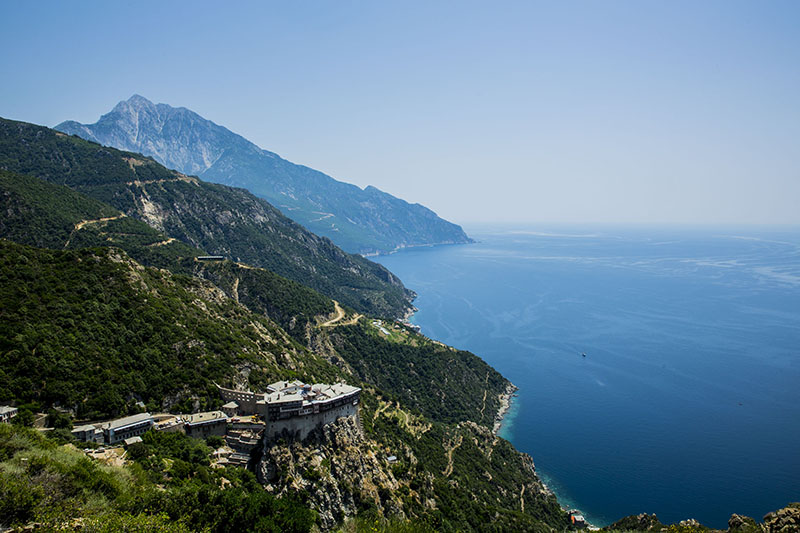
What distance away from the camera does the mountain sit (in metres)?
129

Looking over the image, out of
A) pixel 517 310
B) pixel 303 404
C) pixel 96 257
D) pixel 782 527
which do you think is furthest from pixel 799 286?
pixel 96 257

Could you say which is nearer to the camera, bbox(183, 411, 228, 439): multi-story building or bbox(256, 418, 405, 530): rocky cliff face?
bbox(256, 418, 405, 530): rocky cliff face

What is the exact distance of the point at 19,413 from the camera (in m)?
31.8

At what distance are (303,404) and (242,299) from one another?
62.6 m

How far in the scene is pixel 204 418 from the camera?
124 feet

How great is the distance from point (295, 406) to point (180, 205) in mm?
123514

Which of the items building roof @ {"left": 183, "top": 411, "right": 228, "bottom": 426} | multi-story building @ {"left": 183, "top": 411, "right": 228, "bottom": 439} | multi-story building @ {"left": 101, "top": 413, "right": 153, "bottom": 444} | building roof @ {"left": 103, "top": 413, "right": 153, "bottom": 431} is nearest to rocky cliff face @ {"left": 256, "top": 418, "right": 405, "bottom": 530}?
multi-story building @ {"left": 183, "top": 411, "right": 228, "bottom": 439}

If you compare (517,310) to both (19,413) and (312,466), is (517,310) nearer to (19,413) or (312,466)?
(312,466)

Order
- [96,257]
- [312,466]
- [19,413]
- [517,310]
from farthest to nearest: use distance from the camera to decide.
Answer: [517,310]
[96,257]
[312,466]
[19,413]

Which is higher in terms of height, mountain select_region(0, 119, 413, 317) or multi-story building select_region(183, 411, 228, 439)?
mountain select_region(0, 119, 413, 317)

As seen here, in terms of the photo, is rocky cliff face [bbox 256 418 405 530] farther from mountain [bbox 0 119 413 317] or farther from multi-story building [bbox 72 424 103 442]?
mountain [bbox 0 119 413 317]

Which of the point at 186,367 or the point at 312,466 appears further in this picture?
the point at 186,367

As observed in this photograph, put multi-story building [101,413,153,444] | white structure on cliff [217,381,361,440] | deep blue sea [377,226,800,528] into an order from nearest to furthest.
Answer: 1. multi-story building [101,413,153,444]
2. white structure on cliff [217,381,361,440]
3. deep blue sea [377,226,800,528]

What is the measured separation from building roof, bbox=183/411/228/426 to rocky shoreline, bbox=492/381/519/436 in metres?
60.5
